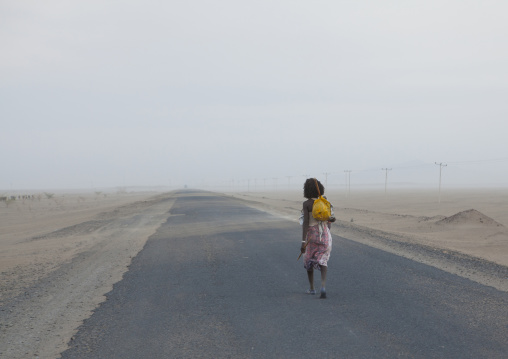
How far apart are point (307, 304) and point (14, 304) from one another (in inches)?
197

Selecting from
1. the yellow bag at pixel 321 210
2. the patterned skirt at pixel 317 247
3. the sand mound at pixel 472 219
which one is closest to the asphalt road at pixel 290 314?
the patterned skirt at pixel 317 247

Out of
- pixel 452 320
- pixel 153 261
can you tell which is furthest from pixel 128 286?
pixel 452 320

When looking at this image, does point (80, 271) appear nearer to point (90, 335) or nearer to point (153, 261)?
point (153, 261)

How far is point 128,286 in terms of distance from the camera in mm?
8555

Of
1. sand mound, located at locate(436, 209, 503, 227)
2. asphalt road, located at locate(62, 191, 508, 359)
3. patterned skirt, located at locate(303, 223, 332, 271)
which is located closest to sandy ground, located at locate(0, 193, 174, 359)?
asphalt road, located at locate(62, 191, 508, 359)

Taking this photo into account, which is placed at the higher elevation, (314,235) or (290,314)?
(314,235)

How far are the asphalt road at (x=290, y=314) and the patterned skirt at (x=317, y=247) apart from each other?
0.59m

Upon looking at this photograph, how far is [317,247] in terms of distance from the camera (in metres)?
7.54

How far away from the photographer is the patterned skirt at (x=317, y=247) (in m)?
7.45

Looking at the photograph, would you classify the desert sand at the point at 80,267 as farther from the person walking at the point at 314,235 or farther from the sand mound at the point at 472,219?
the person walking at the point at 314,235

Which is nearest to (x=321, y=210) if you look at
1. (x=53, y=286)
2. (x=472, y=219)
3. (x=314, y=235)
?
(x=314, y=235)

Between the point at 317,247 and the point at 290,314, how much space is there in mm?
1458

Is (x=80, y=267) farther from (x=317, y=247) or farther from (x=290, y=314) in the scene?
(x=290, y=314)

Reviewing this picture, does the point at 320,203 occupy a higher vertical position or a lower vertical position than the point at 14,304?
higher
